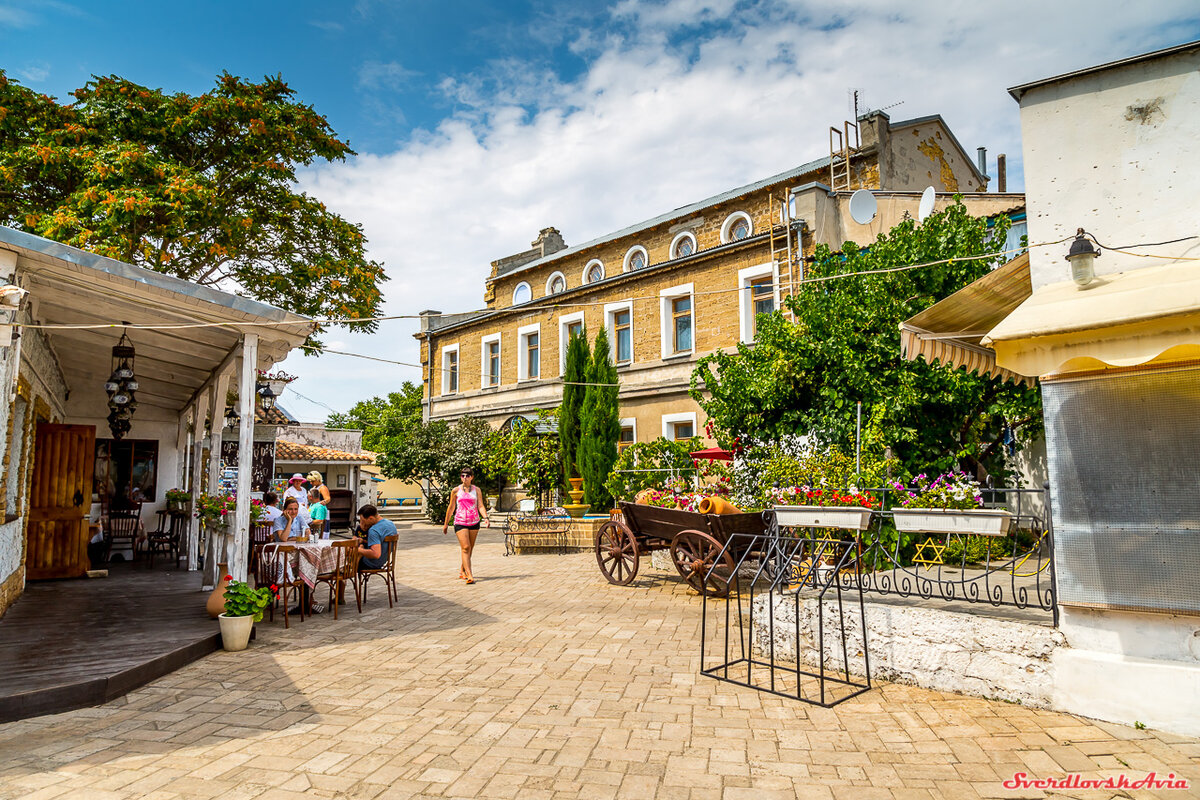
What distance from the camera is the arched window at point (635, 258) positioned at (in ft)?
72.1

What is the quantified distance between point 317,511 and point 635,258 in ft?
45.4

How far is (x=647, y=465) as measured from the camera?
1512 cm

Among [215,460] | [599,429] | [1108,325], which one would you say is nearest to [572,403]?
[599,429]

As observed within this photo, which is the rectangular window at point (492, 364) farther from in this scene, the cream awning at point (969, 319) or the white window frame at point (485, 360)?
the cream awning at point (969, 319)

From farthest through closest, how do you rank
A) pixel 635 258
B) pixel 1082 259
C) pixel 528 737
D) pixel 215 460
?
1. pixel 635 258
2. pixel 215 460
3. pixel 1082 259
4. pixel 528 737

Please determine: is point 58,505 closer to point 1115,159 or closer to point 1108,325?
point 1108,325

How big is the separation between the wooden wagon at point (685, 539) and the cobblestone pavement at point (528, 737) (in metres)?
1.93

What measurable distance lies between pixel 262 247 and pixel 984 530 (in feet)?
49.6

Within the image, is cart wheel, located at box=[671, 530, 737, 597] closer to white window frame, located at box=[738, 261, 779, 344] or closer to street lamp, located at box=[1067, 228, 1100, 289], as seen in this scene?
street lamp, located at box=[1067, 228, 1100, 289]

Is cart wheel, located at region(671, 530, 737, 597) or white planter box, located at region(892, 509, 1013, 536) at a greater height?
white planter box, located at region(892, 509, 1013, 536)

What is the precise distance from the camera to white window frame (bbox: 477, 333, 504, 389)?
982 inches

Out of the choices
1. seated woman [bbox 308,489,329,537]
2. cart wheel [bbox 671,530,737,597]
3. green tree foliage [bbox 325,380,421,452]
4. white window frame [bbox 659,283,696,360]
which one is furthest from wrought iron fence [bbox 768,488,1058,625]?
green tree foliage [bbox 325,380,421,452]

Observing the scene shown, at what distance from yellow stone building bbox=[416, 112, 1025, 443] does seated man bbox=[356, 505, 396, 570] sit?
18.6 feet

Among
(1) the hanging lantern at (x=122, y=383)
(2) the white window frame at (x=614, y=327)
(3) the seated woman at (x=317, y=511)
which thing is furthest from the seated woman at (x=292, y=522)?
(2) the white window frame at (x=614, y=327)
